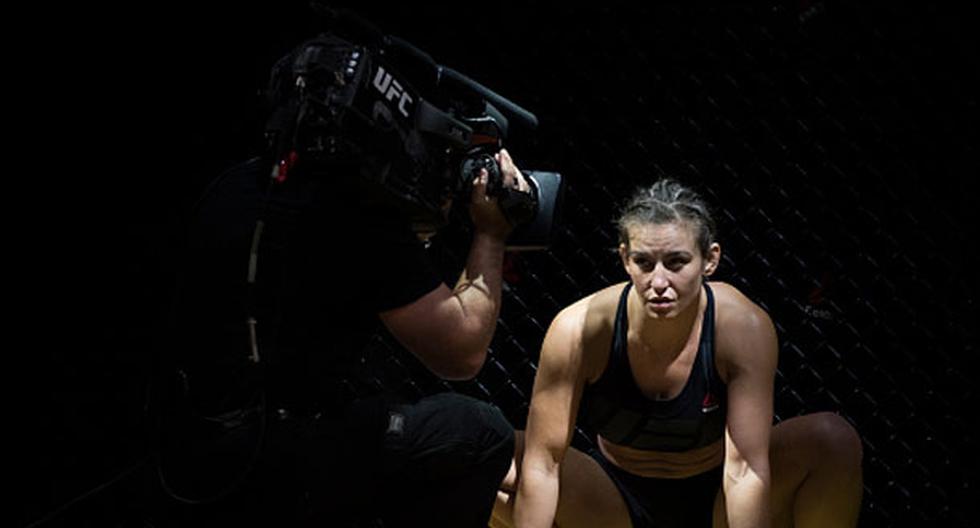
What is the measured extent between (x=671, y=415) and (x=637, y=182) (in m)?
0.64

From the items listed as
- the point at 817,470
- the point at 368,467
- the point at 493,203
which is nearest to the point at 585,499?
the point at 817,470

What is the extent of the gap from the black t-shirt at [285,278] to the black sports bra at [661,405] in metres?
0.68

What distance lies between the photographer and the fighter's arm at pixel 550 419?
233cm

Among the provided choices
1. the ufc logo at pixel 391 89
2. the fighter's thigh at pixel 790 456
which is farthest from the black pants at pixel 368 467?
the fighter's thigh at pixel 790 456

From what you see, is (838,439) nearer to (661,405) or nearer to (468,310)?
(661,405)

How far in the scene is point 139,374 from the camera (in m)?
2.51

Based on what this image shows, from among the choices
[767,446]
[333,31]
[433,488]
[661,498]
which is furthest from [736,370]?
[333,31]

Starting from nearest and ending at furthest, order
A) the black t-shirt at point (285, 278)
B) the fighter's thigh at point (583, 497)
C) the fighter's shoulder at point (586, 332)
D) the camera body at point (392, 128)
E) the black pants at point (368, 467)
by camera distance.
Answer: the camera body at point (392, 128), the black t-shirt at point (285, 278), the black pants at point (368, 467), the fighter's shoulder at point (586, 332), the fighter's thigh at point (583, 497)

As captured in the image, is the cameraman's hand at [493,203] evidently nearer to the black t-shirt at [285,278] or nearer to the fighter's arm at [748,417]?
the black t-shirt at [285,278]

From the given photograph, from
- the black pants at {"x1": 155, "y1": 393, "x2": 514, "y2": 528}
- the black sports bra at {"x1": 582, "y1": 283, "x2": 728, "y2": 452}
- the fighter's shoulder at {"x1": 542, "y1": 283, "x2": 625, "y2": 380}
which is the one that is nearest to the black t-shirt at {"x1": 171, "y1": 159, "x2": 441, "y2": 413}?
the black pants at {"x1": 155, "y1": 393, "x2": 514, "y2": 528}

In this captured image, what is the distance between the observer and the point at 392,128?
1745 millimetres

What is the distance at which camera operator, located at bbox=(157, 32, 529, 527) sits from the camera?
70.7 inches

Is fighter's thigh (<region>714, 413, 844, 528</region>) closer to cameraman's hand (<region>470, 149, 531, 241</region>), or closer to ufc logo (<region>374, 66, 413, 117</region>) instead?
cameraman's hand (<region>470, 149, 531, 241</region>)

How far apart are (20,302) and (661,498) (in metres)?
1.40
